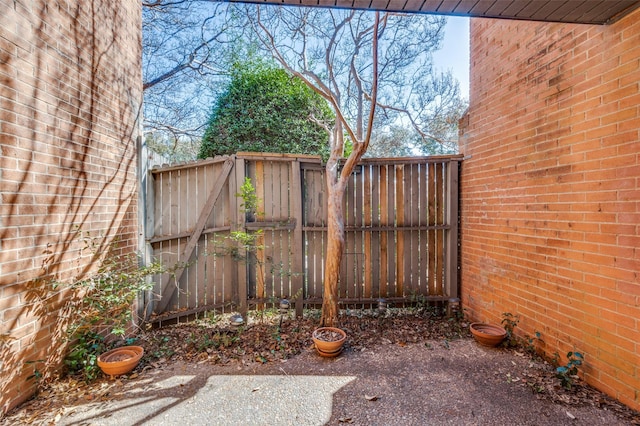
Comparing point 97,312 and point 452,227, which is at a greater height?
point 452,227

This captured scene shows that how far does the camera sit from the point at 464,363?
2.60 metres

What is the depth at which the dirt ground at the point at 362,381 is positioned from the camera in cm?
190

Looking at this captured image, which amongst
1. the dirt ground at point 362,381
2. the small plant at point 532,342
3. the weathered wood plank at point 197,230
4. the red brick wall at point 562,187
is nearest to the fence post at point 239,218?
the weathered wood plank at point 197,230

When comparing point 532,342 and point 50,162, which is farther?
point 532,342

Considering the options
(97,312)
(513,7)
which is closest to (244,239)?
(97,312)

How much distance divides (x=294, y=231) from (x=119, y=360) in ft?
7.42

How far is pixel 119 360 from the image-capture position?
2480mm

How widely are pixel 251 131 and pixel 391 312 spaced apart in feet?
15.1

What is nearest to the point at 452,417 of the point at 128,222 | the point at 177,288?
the point at 177,288

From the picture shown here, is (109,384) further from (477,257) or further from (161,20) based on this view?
(161,20)

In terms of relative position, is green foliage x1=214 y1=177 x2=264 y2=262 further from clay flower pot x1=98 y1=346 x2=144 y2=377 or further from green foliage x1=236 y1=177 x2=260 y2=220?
clay flower pot x1=98 y1=346 x2=144 y2=377

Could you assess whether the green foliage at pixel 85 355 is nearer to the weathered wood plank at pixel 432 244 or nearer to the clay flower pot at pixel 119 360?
the clay flower pot at pixel 119 360

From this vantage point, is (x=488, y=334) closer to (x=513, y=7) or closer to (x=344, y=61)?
(x=513, y=7)

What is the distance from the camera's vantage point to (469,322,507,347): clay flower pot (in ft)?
9.31
